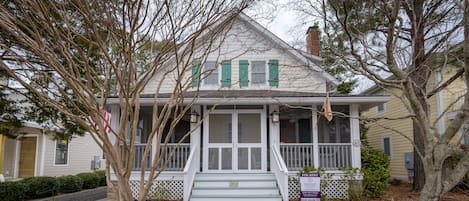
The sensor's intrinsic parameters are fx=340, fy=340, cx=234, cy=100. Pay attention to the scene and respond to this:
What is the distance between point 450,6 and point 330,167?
520 centimetres

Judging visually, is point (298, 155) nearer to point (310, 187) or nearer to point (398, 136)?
Answer: point (310, 187)

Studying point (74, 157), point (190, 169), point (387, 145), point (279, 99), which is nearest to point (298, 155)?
point (279, 99)

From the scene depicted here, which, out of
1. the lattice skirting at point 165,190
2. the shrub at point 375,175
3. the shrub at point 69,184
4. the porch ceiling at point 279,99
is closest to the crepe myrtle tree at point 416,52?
the porch ceiling at point 279,99

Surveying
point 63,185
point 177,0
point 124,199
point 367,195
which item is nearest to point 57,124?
point 63,185

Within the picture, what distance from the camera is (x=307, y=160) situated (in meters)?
10.1

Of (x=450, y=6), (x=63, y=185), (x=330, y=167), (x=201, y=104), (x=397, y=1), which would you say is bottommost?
(x=63, y=185)

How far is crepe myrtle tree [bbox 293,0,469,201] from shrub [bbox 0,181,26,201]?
945 centimetres

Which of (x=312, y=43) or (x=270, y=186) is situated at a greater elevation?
(x=312, y=43)

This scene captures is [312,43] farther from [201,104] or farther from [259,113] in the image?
[201,104]

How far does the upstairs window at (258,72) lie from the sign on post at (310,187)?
465 cm

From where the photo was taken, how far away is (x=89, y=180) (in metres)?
14.2

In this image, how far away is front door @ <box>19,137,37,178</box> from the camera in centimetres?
1587

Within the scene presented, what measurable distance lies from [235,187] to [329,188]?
2757 mm

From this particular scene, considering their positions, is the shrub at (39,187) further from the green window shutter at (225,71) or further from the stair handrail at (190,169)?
the green window shutter at (225,71)
